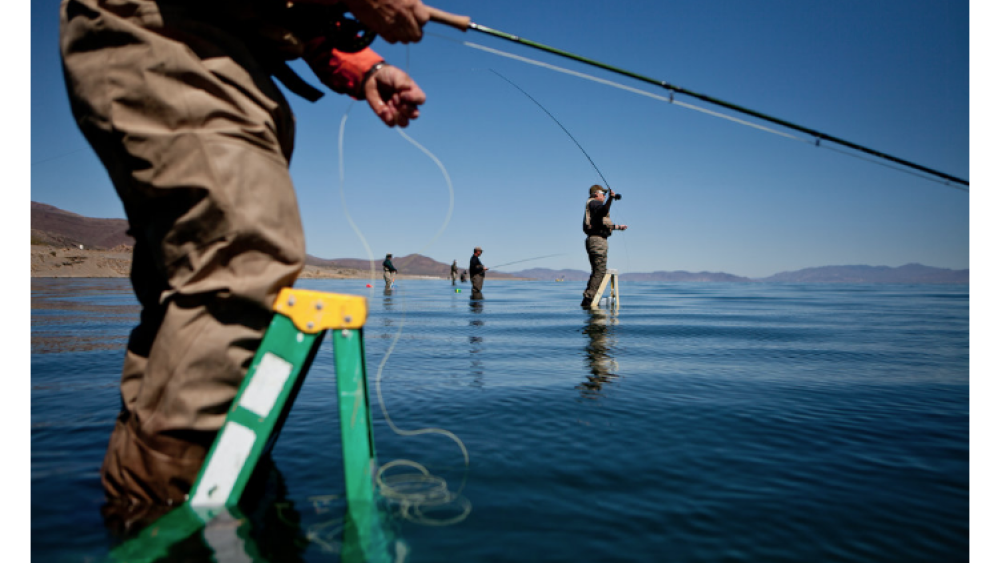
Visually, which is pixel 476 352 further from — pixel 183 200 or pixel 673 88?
pixel 183 200

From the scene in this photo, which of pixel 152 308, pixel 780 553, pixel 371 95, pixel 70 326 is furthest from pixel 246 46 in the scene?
pixel 70 326

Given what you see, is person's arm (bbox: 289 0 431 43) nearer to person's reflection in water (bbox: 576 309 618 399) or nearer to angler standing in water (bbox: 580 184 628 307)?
person's reflection in water (bbox: 576 309 618 399)

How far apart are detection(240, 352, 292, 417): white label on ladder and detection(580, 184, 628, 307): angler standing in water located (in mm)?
10018

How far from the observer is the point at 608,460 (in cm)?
244

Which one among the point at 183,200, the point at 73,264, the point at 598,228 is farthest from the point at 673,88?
the point at 73,264

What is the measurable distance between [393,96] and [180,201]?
97 centimetres

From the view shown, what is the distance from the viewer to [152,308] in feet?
6.31

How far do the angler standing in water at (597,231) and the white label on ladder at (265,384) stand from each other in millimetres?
10018

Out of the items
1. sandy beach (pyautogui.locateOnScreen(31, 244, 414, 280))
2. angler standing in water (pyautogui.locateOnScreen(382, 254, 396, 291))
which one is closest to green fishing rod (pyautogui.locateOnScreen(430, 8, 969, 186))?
angler standing in water (pyautogui.locateOnScreen(382, 254, 396, 291))

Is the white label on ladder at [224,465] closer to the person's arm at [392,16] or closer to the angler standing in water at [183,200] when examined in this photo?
the angler standing in water at [183,200]

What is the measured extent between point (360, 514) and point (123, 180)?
1393 mm

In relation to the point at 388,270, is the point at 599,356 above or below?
below

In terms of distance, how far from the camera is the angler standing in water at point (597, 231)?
445 inches

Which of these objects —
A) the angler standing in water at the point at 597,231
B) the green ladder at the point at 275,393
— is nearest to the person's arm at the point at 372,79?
the green ladder at the point at 275,393
